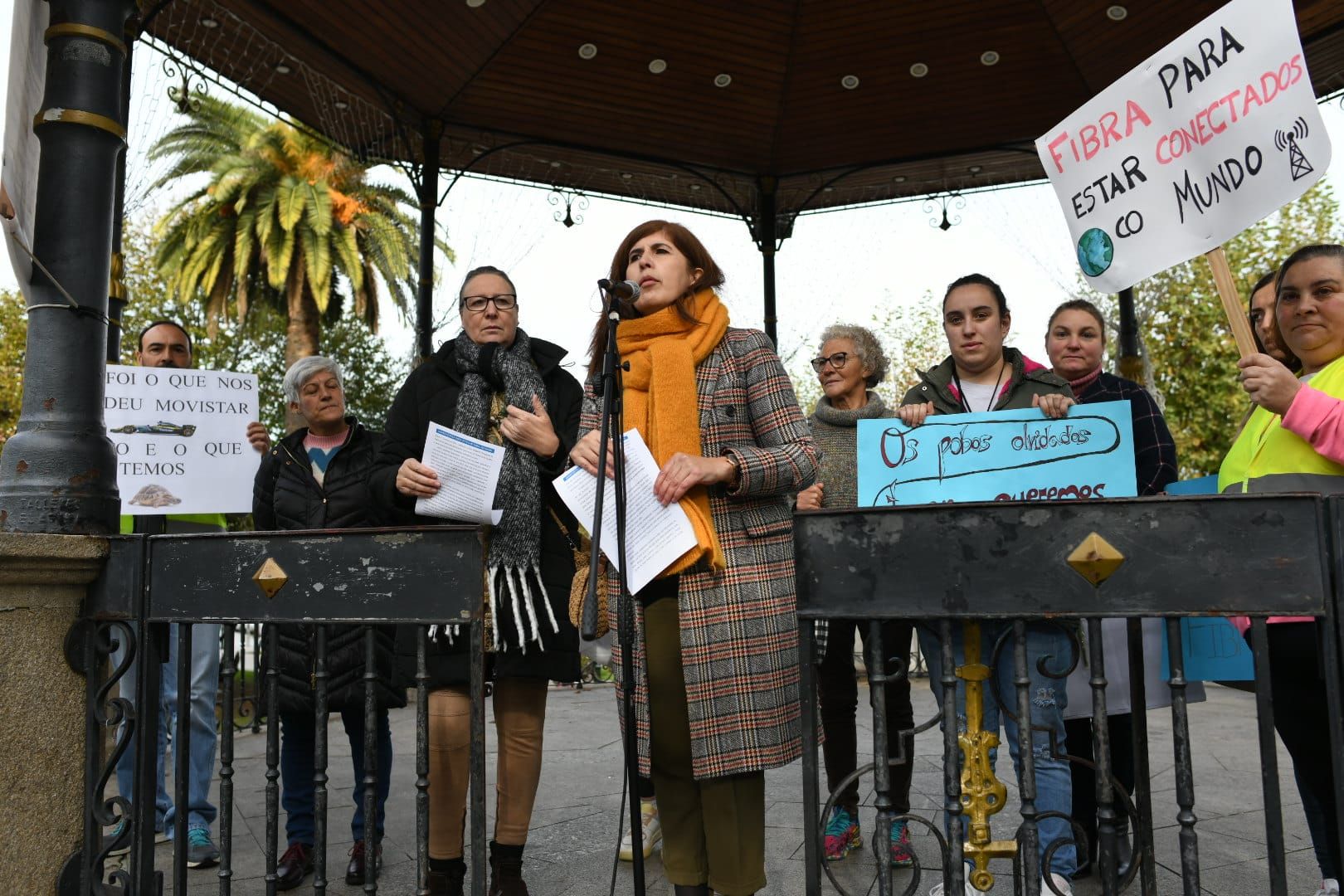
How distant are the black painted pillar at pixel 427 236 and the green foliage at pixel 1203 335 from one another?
58.9ft

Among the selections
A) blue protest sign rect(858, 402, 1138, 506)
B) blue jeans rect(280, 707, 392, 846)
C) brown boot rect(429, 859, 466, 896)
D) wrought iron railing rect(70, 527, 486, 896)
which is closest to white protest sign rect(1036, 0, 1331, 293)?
blue protest sign rect(858, 402, 1138, 506)

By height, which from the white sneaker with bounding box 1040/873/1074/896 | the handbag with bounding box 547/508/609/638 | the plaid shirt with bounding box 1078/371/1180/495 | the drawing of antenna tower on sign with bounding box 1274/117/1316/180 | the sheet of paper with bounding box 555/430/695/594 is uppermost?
the drawing of antenna tower on sign with bounding box 1274/117/1316/180

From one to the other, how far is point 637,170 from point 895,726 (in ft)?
17.8

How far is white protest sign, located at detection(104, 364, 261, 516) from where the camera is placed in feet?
14.1

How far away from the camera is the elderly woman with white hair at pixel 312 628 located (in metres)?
3.78

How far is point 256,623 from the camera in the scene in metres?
2.62

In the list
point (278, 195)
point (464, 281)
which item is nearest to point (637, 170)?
point (464, 281)

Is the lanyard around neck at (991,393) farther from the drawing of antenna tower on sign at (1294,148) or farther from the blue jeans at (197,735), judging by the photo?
the blue jeans at (197,735)

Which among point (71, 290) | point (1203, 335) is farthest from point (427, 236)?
point (1203, 335)

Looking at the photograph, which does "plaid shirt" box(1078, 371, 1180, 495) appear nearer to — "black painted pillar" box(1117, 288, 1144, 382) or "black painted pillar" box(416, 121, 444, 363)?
"black painted pillar" box(1117, 288, 1144, 382)

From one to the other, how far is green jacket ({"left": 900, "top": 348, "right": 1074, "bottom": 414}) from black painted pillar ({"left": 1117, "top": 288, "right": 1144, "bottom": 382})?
14.8ft

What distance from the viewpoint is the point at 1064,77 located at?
694 cm

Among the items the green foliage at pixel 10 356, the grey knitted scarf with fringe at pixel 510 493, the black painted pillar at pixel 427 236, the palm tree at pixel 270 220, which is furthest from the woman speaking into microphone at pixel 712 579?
the green foliage at pixel 10 356

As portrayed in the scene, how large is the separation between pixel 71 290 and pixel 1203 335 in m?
23.4
